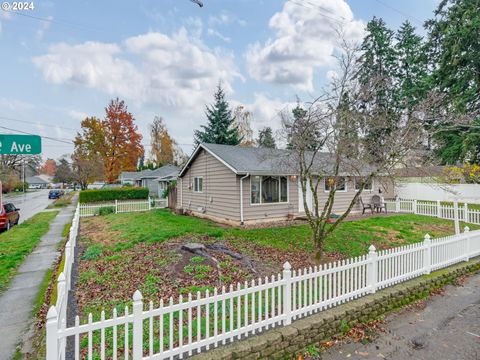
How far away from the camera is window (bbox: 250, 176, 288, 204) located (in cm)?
1369

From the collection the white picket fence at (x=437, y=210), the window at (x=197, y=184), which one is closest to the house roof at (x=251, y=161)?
the window at (x=197, y=184)

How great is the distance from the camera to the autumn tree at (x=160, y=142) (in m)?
47.8

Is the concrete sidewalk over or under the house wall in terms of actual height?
under

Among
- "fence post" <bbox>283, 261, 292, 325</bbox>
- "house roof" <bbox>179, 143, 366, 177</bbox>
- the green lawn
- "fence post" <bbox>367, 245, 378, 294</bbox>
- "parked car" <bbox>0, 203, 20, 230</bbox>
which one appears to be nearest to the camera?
"fence post" <bbox>283, 261, 292, 325</bbox>

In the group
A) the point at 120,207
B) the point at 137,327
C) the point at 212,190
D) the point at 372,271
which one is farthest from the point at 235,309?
the point at 120,207

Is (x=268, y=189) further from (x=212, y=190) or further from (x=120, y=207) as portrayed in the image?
(x=120, y=207)

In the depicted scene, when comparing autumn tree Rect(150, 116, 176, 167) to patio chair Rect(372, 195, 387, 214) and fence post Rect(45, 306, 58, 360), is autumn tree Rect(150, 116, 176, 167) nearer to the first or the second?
patio chair Rect(372, 195, 387, 214)

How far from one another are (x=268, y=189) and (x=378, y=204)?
8.52 m

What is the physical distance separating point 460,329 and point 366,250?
416 centimetres

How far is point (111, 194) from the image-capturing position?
24.2m

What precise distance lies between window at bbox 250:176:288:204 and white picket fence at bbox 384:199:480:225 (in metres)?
8.38

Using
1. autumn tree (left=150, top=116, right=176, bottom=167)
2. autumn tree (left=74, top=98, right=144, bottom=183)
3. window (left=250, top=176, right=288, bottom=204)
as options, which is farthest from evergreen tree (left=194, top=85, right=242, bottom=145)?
autumn tree (left=150, top=116, right=176, bottom=167)

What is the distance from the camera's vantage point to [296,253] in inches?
329

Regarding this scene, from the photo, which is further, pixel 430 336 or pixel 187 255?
pixel 187 255
